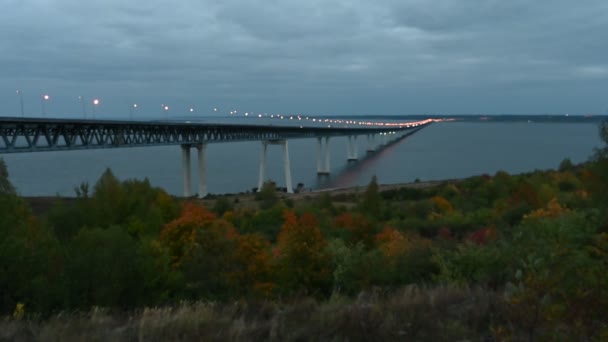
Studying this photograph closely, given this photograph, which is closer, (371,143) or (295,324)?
(295,324)

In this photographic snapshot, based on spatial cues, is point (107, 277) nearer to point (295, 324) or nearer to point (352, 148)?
point (295, 324)

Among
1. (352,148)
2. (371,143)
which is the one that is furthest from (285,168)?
(371,143)

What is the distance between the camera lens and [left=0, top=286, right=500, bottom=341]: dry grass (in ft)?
17.5

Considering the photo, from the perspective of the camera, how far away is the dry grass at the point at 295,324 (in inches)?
210

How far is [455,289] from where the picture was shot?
7.04 meters

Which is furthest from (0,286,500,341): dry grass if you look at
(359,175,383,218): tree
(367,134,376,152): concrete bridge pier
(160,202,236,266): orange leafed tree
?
(367,134,376,152): concrete bridge pier

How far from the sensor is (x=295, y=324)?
224 inches

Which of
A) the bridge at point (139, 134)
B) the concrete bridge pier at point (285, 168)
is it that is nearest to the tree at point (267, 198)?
the bridge at point (139, 134)

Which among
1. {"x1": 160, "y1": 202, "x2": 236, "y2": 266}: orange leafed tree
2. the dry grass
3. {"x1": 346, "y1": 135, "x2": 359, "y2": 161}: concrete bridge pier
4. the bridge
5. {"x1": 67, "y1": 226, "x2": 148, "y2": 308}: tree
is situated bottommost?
{"x1": 346, "y1": 135, "x2": 359, "y2": 161}: concrete bridge pier

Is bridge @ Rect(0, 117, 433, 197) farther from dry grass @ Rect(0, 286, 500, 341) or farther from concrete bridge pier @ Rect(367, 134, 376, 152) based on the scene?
concrete bridge pier @ Rect(367, 134, 376, 152)

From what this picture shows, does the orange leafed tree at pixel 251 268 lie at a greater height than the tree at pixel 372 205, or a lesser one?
greater

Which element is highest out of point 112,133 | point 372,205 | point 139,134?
point 112,133

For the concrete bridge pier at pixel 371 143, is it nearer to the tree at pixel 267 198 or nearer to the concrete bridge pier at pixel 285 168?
the concrete bridge pier at pixel 285 168

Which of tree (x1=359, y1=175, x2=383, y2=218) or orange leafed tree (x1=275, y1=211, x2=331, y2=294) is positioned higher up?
orange leafed tree (x1=275, y1=211, x2=331, y2=294)
